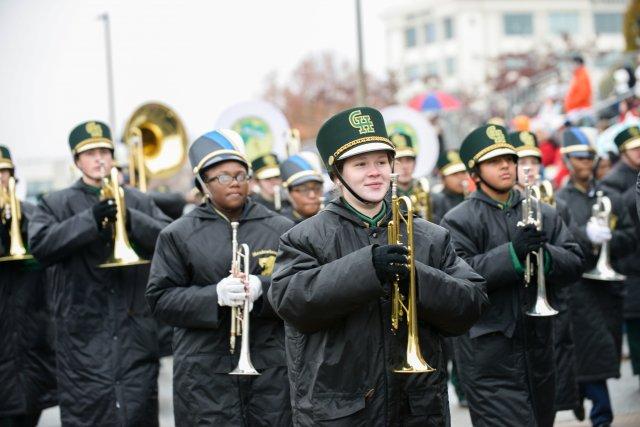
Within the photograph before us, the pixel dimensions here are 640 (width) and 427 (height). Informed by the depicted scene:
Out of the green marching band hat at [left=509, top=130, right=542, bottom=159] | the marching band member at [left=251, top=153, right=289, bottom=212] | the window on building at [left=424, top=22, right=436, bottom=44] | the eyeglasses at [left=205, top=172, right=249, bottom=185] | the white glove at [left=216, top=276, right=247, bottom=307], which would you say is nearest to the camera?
the white glove at [left=216, top=276, right=247, bottom=307]

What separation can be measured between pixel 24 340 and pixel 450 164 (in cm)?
502

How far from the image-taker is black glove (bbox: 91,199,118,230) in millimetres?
8695

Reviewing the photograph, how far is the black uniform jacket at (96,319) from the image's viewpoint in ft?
28.4

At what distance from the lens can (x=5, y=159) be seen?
10.6 meters

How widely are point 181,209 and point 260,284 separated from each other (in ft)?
15.9

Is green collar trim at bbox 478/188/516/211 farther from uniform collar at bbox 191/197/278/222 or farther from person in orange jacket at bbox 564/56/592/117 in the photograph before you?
person in orange jacket at bbox 564/56/592/117

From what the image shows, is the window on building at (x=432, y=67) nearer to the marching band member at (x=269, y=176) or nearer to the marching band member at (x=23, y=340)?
the marching band member at (x=269, y=176)

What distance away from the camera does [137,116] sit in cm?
1305

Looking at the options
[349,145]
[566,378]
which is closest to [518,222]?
[566,378]

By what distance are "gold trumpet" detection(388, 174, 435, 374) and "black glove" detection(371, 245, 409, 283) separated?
0.13 feet

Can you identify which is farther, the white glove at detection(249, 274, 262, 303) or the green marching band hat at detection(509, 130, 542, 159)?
the green marching band hat at detection(509, 130, 542, 159)

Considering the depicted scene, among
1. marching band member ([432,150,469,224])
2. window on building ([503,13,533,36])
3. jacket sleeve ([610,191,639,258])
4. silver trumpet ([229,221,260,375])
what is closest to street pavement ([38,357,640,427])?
jacket sleeve ([610,191,639,258])

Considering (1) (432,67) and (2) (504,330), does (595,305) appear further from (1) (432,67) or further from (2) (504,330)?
(1) (432,67)

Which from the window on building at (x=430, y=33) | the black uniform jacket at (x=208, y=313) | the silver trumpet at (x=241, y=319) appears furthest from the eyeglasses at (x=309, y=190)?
the window on building at (x=430, y=33)
